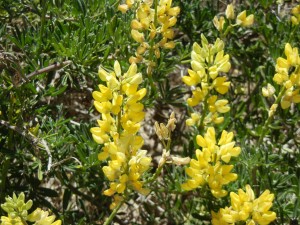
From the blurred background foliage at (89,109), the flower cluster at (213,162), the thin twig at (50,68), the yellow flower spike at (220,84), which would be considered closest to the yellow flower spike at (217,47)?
the yellow flower spike at (220,84)

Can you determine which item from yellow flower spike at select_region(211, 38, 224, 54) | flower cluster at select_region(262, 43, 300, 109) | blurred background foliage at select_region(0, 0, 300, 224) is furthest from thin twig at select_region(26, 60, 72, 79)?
flower cluster at select_region(262, 43, 300, 109)

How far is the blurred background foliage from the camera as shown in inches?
82.7

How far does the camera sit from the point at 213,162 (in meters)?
1.76

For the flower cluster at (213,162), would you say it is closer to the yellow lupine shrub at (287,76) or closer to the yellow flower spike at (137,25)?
the yellow lupine shrub at (287,76)

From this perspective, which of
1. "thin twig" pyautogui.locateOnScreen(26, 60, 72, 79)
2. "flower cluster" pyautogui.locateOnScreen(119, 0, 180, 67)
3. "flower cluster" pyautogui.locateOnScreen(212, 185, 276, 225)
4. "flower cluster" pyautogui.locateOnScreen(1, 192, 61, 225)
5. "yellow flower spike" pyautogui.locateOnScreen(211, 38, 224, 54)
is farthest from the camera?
"thin twig" pyautogui.locateOnScreen(26, 60, 72, 79)

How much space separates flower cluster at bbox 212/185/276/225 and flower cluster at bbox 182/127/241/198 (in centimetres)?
9

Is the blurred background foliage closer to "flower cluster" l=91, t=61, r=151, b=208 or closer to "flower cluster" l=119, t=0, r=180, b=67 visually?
"flower cluster" l=119, t=0, r=180, b=67

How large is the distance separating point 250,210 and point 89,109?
91 cm

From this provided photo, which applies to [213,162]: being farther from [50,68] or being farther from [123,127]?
[50,68]

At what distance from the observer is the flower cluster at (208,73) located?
183 cm

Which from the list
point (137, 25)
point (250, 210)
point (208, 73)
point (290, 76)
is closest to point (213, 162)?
point (250, 210)

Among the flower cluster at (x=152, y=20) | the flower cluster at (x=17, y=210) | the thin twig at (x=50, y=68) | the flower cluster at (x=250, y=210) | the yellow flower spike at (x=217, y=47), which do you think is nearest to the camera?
the flower cluster at (x=17, y=210)

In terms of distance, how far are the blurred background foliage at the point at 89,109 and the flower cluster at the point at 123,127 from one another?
0.37m

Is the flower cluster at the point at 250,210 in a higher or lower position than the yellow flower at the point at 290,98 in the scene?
lower
